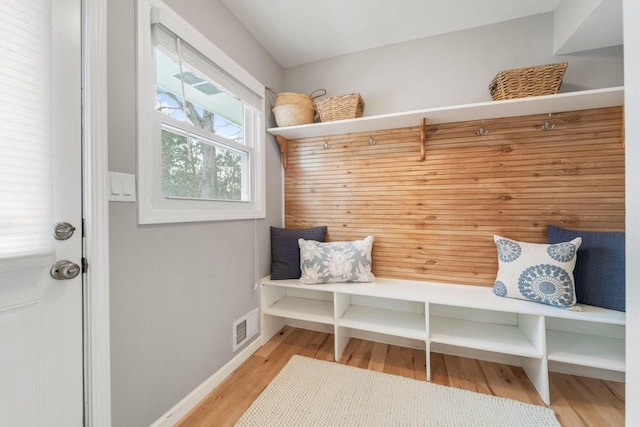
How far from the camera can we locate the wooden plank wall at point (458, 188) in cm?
158

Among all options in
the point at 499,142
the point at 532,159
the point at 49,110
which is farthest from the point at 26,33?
the point at 532,159

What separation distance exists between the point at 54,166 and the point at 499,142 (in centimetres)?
242

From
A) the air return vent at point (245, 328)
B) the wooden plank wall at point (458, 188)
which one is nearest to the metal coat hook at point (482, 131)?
the wooden plank wall at point (458, 188)

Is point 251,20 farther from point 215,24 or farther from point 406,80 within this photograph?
point 406,80

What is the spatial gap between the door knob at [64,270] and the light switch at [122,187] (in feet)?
0.89

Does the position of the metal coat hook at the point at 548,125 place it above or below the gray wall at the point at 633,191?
above

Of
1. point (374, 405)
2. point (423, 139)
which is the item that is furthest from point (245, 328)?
point (423, 139)

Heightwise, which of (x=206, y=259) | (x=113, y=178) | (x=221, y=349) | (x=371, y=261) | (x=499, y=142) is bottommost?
(x=221, y=349)

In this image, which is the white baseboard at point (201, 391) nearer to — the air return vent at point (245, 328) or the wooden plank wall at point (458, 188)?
the air return vent at point (245, 328)

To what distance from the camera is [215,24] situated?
59.1 inches

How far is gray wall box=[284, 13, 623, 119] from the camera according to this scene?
160 cm

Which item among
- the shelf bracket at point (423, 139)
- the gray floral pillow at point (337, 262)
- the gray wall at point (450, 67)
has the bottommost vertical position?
the gray floral pillow at point (337, 262)

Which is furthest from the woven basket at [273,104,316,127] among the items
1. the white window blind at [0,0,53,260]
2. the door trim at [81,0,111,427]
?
the white window blind at [0,0,53,260]

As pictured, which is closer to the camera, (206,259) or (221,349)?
(206,259)
